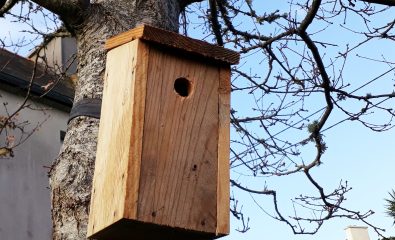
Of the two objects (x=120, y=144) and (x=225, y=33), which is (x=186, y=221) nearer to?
(x=120, y=144)

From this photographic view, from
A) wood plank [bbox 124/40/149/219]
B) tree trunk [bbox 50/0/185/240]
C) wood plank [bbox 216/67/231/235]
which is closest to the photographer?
wood plank [bbox 124/40/149/219]

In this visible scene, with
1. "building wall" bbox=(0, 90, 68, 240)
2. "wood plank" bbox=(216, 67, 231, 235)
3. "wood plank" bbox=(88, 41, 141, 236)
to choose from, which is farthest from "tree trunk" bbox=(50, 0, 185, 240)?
"building wall" bbox=(0, 90, 68, 240)

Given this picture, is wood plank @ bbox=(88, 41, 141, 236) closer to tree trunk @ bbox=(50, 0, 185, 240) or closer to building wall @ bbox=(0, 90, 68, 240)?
tree trunk @ bbox=(50, 0, 185, 240)

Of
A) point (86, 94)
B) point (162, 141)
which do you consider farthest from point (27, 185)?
point (162, 141)

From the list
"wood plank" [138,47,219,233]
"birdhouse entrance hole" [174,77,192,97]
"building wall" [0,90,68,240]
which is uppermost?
"building wall" [0,90,68,240]

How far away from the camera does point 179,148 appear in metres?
2.35

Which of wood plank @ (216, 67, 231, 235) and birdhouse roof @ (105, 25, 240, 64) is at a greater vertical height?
birdhouse roof @ (105, 25, 240, 64)

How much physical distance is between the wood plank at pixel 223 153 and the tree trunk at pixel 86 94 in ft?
1.72

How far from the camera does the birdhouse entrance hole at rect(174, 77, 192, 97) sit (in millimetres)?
2520

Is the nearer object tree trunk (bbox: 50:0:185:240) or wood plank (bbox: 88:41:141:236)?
wood plank (bbox: 88:41:141:236)

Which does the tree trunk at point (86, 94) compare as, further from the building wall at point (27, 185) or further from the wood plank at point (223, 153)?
the building wall at point (27, 185)

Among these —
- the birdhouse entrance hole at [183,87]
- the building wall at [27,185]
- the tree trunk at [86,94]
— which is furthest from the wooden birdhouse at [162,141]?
the building wall at [27,185]

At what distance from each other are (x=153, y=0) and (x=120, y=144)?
1099mm

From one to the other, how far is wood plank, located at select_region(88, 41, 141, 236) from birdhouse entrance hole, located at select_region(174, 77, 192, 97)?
184 millimetres
